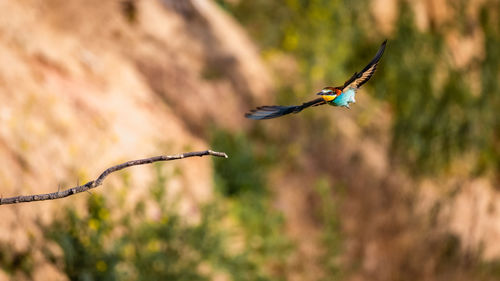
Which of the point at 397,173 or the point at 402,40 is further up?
the point at 402,40

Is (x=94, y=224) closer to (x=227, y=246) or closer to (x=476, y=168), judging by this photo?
(x=227, y=246)

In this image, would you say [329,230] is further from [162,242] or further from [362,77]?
[362,77]

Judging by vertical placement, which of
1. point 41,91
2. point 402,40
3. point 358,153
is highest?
point 402,40

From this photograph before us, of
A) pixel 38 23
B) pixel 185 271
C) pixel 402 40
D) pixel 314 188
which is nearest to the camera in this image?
pixel 185 271

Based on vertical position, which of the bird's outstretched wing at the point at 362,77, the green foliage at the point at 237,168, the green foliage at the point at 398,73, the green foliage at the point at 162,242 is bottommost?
the bird's outstretched wing at the point at 362,77

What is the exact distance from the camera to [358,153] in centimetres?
1089

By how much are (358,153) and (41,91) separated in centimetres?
542

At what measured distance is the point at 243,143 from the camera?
9.80m

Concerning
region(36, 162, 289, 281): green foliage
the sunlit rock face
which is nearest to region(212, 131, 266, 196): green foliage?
the sunlit rock face

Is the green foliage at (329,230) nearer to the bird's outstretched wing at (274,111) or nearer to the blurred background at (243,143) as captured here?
the blurred background at (243,143)

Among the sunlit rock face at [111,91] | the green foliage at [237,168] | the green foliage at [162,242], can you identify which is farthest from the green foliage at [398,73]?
the green foliage at [162,242]

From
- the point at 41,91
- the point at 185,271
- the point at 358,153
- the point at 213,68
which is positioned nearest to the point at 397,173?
the point at 358,153

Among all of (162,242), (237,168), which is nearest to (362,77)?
(162,242)

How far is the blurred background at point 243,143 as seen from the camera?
6.88 meters
